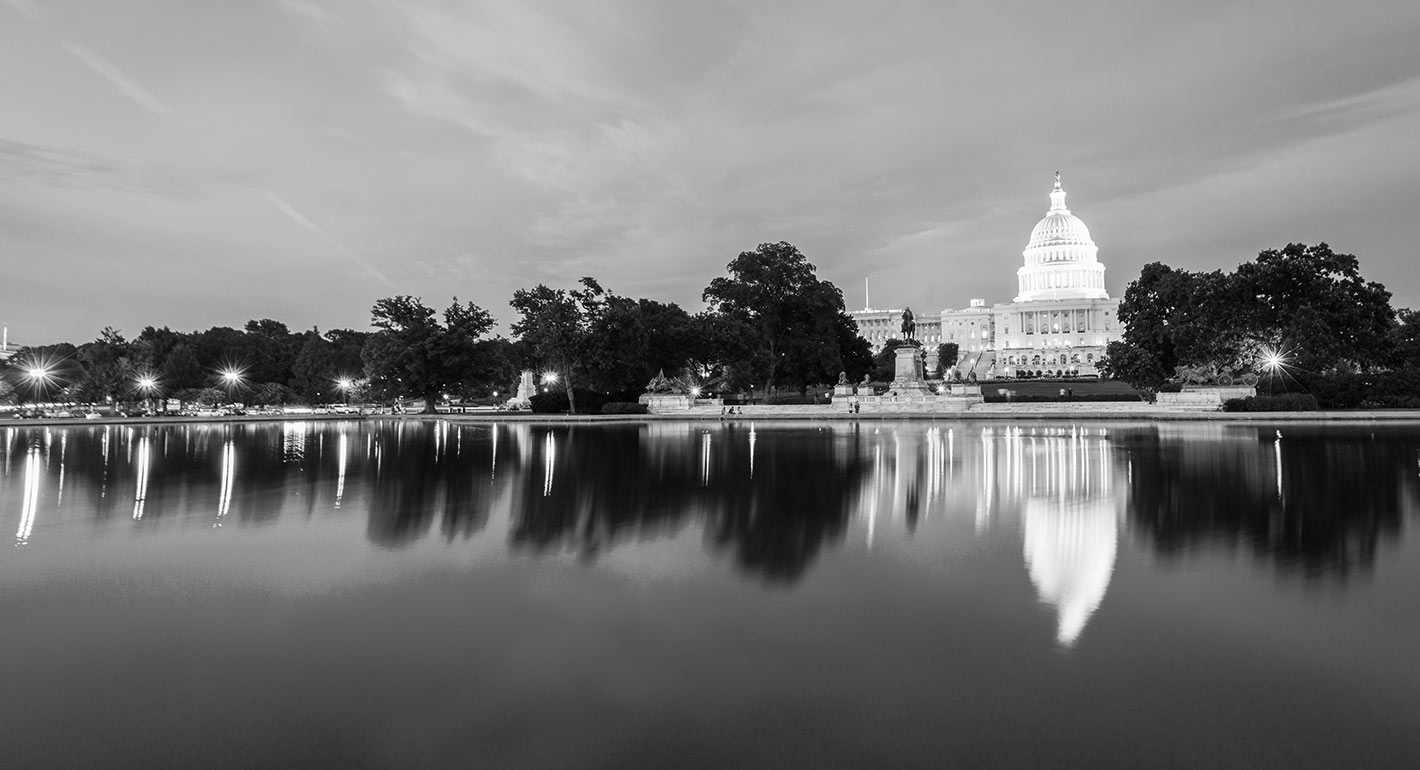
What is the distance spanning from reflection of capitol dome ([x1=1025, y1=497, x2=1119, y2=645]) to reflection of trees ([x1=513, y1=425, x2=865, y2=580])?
2710 millimetres

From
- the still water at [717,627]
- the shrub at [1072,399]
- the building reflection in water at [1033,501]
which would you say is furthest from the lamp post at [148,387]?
the shrub at [1072,399]

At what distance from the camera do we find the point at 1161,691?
5867 millimetres

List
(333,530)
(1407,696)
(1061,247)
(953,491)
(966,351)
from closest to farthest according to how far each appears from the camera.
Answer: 1. (1407,696)
2. (333,530)
3. (953,491)
4. (1061,247)
5. (966,351)

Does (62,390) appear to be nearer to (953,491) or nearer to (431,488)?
(431,488)

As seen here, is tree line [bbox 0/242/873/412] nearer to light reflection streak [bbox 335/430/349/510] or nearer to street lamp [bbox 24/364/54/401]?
street lamp [bbox 24/364/54/401]

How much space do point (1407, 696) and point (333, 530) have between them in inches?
494

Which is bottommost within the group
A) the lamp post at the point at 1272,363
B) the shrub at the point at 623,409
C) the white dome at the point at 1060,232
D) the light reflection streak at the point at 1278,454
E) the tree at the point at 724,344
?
the light reflection streak at the point at 1278,454

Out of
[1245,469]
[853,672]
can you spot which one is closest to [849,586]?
[853,672]

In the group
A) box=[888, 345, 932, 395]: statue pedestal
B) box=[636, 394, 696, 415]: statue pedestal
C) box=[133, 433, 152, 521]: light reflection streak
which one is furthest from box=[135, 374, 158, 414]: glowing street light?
box=[888, 345, 932, 395]: statue pedestal

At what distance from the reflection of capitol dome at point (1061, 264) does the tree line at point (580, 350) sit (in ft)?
270

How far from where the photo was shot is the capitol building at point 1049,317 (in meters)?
134

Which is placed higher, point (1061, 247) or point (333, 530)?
point (1061, 247)

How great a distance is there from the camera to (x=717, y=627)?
747 centimetres

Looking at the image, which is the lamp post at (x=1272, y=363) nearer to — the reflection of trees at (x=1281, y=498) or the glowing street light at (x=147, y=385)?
the reflection of trees at (x=1281, y=498)
